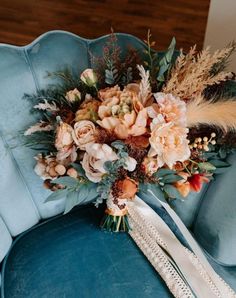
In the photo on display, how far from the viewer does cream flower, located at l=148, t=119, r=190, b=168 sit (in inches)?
31.7

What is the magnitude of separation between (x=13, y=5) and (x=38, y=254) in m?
2.43

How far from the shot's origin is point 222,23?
5.05 ft

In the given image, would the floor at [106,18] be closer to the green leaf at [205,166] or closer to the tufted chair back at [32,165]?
the tufted chair back at [32,165]

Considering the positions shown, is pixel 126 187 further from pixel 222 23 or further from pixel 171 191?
pixel 222 23

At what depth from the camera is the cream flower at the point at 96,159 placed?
83cm

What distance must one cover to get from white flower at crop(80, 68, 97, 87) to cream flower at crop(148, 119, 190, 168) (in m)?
0.18

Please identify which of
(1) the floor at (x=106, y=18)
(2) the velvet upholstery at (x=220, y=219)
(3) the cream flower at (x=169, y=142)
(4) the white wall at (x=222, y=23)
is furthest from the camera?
(1) the floor at (x=106, y=18)

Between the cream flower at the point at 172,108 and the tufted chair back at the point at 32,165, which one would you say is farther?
the tufted chair back at the point at 32,165

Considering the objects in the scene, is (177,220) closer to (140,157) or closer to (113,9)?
(140,157)

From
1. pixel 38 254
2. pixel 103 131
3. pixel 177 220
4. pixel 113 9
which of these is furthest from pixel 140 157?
pixel 113 9

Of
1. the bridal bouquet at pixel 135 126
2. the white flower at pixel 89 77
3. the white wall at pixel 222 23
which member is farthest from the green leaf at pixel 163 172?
the white wall at pixel 222 23

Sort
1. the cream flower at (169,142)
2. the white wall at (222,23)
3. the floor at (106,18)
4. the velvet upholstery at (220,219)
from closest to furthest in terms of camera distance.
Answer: the cream flower at (169,142) < the velvet upholstery at (220,219) < the white wall at (222,23) < the floor at (106,18)

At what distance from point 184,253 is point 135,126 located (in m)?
0.40

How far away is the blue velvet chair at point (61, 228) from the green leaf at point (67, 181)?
191mm
